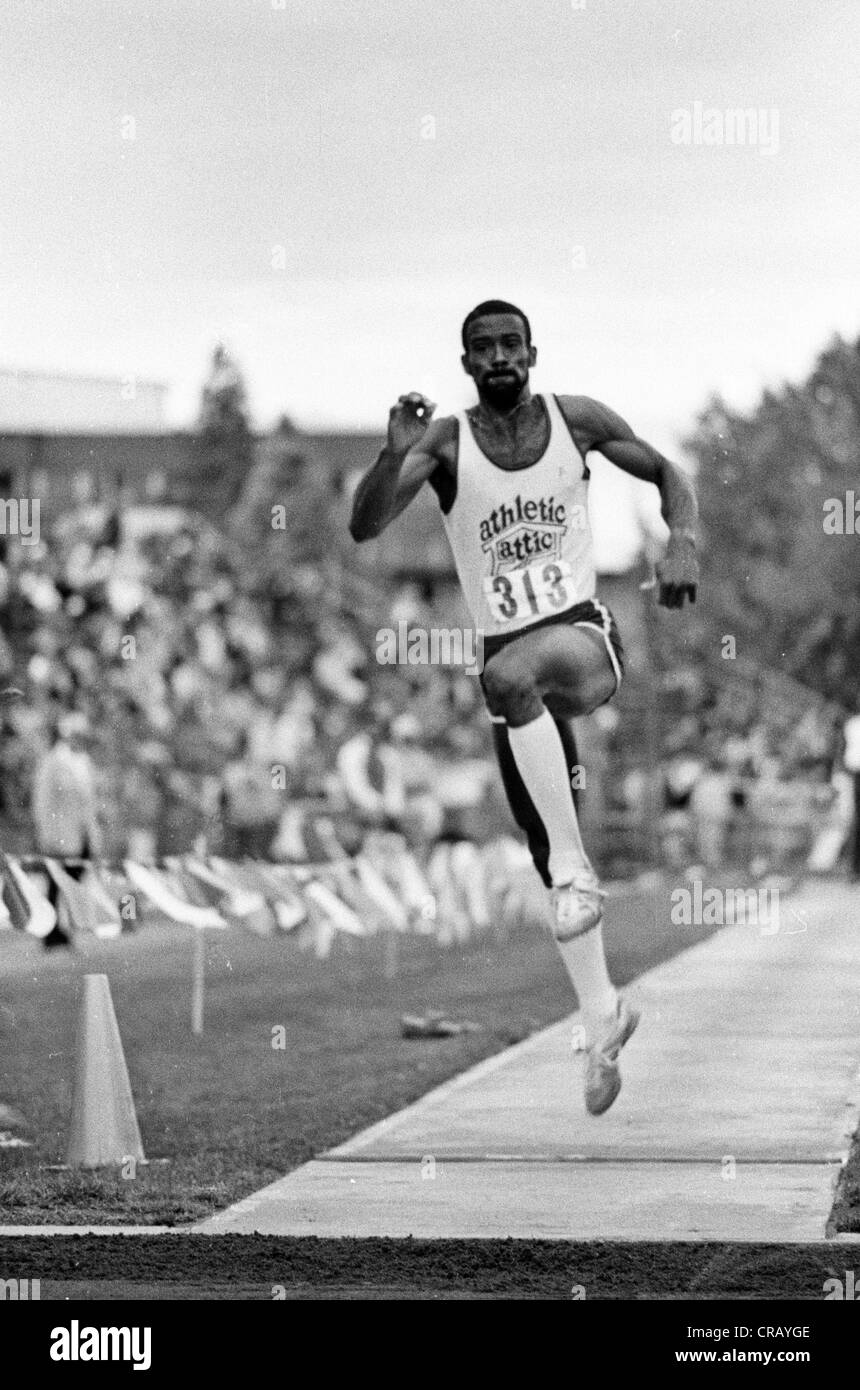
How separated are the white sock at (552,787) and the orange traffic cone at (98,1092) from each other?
2.31 meters

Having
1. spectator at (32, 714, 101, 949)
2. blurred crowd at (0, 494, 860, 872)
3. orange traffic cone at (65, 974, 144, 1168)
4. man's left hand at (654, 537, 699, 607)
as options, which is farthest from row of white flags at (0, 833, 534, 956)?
man's left hand at (654, 537, 699, 607)

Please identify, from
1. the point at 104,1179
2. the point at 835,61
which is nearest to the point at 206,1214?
the point at 104,1179

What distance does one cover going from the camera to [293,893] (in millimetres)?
17438

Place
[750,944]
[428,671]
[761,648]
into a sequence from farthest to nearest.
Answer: [761,648], [428,671], [750,944]

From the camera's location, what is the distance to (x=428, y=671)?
28562mm

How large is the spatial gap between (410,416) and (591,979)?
1668 mm

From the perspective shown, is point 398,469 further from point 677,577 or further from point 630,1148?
point 630,1148

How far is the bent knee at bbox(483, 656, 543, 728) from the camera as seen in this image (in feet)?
27.5

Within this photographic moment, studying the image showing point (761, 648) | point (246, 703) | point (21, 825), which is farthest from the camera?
point (761, 648)

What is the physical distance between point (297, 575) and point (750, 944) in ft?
46.3

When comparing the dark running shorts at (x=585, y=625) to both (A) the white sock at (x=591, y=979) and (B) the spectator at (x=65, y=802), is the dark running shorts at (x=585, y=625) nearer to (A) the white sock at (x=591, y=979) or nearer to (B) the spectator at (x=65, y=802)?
(A) the white sock at (x=591, y=979)

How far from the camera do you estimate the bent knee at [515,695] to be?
27.5 ft

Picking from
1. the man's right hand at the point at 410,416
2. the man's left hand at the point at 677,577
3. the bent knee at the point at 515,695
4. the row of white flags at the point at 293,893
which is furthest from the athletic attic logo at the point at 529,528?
the row of white flags at the point at 293,893

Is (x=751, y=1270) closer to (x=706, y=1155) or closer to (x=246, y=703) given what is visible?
(x=706, y=1155)
